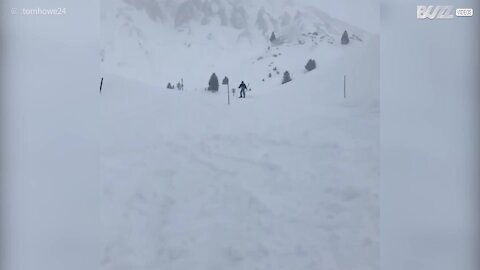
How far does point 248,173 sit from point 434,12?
0.58 m

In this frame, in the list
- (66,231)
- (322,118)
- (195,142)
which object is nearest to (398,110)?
(322,118)

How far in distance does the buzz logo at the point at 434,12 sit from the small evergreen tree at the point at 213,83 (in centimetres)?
50

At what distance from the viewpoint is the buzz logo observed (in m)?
1.23

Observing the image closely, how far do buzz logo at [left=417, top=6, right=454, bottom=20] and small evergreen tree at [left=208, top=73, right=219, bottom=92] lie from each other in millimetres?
496

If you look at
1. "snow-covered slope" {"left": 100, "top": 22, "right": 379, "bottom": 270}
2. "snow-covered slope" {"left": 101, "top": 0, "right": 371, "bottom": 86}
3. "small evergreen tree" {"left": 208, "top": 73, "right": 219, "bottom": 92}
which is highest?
"snow-covered slope" {"left": 101, "top": 0, "right": 371, "bottom": 86}

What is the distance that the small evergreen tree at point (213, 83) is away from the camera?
49.2 inches

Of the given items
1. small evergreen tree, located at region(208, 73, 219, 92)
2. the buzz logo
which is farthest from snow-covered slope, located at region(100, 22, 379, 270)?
the buzz logo

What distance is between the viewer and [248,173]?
4.07ft

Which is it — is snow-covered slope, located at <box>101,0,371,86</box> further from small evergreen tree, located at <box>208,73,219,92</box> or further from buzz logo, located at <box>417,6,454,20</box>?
buzz logo, located at <box>417,6,454,20</box>

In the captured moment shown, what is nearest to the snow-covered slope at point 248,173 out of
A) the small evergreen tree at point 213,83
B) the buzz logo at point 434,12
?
the small evergreen tree at point 213,83

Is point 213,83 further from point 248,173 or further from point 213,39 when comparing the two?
point 248,173

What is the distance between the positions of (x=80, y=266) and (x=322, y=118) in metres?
0.66

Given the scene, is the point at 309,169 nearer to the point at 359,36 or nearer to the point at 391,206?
the point at 391,206

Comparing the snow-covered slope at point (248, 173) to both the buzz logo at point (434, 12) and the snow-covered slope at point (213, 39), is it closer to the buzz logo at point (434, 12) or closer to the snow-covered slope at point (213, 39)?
the snow-covered slope at point (213, 39)
